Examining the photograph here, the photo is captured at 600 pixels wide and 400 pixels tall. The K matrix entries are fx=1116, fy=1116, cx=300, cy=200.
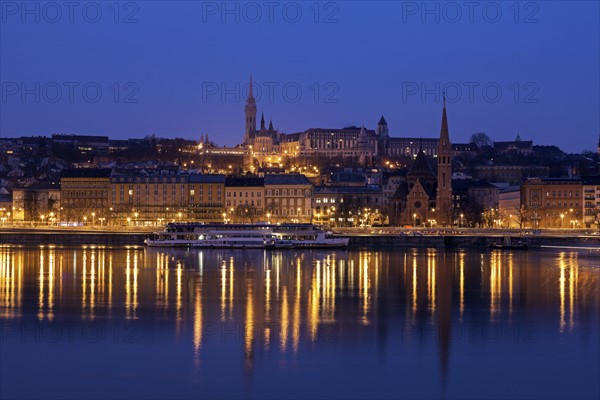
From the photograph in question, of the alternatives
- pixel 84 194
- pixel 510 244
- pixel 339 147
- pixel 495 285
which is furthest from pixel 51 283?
pixel 339 147

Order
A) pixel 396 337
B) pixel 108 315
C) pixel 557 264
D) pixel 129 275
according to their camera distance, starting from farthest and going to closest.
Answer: pixel 557 264 → pixel 129 275 → pixel 108 315 → pixel 396 337

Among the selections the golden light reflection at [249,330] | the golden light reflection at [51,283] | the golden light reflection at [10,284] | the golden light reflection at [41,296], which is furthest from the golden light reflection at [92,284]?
the golden light reflection at [249,330]

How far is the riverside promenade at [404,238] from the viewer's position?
5512 cm

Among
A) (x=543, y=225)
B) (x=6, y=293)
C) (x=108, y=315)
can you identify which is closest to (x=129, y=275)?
(x=6, y=293)

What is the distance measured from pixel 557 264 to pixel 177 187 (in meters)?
46.8

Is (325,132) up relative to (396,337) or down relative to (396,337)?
up

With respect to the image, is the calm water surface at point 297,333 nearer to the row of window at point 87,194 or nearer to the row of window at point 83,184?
the row of window at point 87,194

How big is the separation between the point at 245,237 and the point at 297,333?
33.5 metres

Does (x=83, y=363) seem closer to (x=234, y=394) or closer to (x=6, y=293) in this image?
(x=234, y=394)

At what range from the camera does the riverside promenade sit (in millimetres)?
55125

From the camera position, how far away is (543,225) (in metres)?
77.6

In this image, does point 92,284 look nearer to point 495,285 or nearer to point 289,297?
point 289,297

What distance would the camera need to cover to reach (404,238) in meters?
55.7

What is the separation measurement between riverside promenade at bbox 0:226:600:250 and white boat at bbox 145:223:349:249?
1766mm
